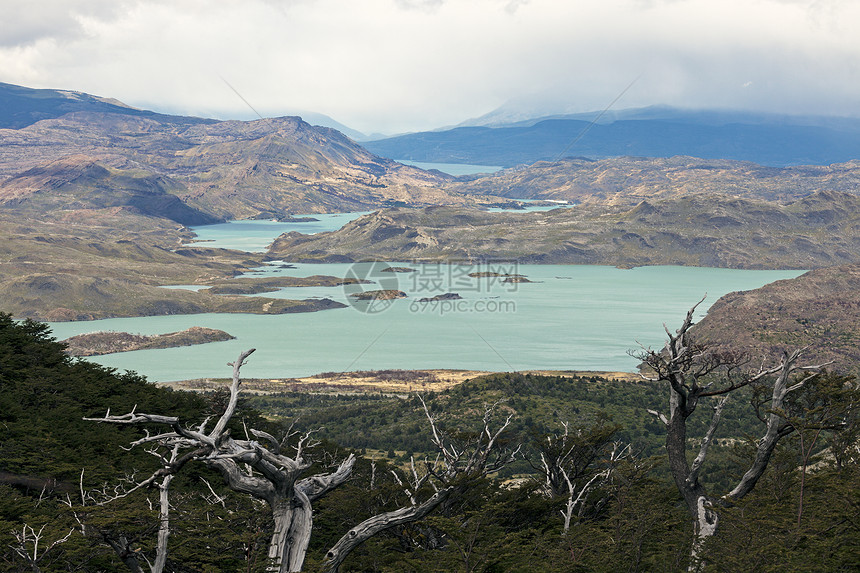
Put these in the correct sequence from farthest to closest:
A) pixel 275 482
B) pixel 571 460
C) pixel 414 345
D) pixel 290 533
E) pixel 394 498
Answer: pixel 414 345 → pixel 571 460 → pixel 394 498 → pixel 290 533 → pixel 275 482

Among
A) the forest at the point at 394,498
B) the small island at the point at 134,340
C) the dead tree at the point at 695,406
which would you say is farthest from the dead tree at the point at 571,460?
the small island at the point at 134,340

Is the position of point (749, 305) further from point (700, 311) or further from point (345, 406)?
point (345, 406)

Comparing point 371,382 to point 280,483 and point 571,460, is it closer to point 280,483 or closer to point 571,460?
point 571,460

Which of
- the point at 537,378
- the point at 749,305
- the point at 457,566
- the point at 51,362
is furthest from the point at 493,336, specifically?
the point at 457,566

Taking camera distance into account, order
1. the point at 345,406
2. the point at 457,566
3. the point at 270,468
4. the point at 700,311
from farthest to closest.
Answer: the point at 700,311 → the point at 345,406 → the point at 457,566 → the point at 270,468

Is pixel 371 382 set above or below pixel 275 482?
below

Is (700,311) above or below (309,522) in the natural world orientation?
below

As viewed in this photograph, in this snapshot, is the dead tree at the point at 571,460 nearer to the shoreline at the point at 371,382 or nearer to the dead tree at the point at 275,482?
the dead tree at the point at 275,482

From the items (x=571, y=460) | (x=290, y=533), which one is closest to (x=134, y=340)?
(x=571, y=460)
